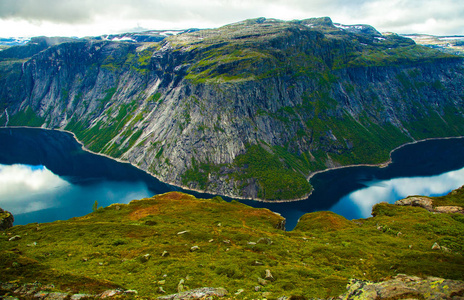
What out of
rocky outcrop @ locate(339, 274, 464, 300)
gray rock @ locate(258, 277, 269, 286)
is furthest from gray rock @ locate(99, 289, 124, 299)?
rocky outcrop @ locate(339, 274, 464, 300)

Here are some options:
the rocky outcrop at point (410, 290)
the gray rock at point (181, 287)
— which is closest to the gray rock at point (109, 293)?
the gray rock at point (181, 287)

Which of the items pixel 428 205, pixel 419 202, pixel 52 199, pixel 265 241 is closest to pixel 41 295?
pixel 265 241

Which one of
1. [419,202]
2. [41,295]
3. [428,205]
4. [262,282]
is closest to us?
[41,295]

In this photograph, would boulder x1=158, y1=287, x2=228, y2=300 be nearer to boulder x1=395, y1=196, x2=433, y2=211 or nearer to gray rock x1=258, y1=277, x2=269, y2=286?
gray rock x1=258, y1=277, x2=269, y2=286

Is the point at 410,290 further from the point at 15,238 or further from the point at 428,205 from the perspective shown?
the point at 15,238

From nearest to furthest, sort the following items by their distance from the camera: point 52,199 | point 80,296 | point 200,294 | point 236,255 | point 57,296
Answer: point 57,296 < point 80,296 < point 200,294 < point 236,255 < point 52,199

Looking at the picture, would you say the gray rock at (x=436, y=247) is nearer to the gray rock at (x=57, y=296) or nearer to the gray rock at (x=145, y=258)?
the gray rock at (x=145, y=258)

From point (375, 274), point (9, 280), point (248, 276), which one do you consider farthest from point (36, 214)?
point (375, 274)
